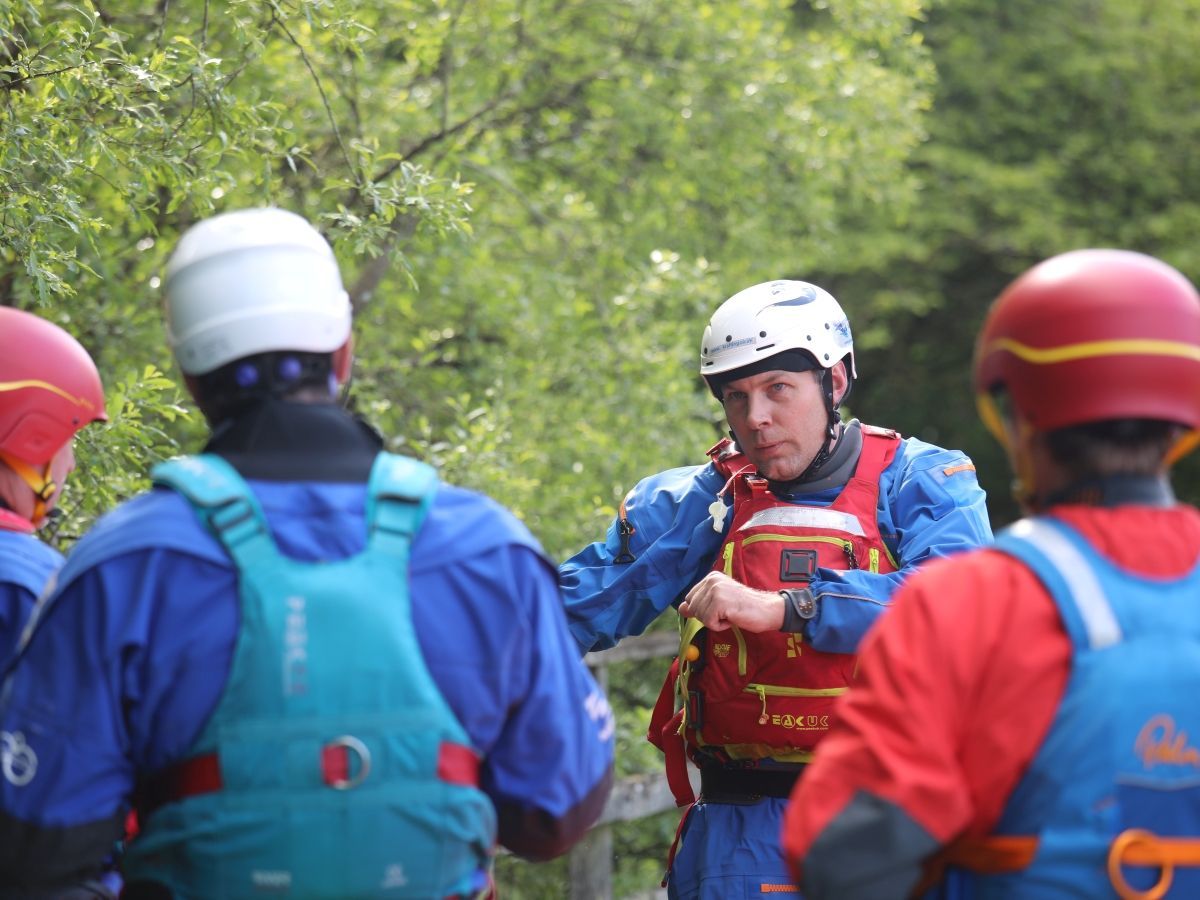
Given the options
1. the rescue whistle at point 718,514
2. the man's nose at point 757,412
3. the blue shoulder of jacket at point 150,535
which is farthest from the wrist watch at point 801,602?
the blue shoulder of jacket at point 150,535

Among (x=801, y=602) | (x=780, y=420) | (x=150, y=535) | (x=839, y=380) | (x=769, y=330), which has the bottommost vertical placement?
(x=150, y=535)

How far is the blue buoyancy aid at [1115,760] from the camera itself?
95.3 inches

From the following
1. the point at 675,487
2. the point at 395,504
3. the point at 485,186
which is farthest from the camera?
the point at 485,186

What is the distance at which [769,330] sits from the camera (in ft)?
15.6

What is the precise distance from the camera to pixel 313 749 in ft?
8.42

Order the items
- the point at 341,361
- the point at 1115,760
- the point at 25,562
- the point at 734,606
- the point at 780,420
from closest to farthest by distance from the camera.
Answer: the point at 1115,760
the point at 341,361
the point at 25,562
the point at 734,606
the point at 780,420

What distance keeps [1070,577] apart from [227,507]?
1.35 m

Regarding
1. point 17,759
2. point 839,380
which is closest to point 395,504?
point 17,759

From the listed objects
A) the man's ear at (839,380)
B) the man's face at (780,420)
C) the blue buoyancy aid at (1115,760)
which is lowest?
the blue buoyancy aid at (1115,760)

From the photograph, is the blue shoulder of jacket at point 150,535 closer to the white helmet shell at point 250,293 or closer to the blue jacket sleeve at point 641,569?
the white helmet shell at point 250,293

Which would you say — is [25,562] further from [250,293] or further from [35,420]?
[250,293]

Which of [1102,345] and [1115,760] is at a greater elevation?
[1102,345]

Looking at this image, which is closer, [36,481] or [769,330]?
[36,481]

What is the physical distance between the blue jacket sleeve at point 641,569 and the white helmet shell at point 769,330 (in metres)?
0.43
